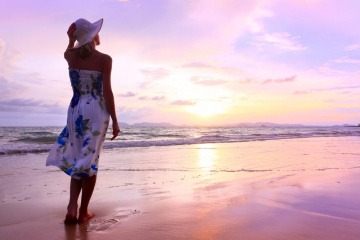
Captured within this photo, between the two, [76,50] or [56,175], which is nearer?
[76,50]

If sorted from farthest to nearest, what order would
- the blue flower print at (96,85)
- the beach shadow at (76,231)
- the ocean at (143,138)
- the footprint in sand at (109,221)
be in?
the ocean at (143,138), the blue flower print at (96,85), the footprint in sand at (109,221), the beach shadow at (76,231)

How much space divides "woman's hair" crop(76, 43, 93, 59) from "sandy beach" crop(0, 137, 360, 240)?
5.03ft

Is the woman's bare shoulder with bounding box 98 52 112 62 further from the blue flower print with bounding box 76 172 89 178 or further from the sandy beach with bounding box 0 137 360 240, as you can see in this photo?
the sandy beach with bounding box 0 137 360 240

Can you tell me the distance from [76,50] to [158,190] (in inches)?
88.5

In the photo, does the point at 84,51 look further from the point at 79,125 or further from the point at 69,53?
the point at 79,125

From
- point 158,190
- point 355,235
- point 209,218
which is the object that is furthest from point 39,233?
point 355,235

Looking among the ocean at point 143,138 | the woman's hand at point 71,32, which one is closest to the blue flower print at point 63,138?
the woman's hand at point 71,32

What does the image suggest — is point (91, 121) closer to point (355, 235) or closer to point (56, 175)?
point (355, 235)

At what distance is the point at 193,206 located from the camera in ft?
12.4

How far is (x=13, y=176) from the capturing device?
6.35 m

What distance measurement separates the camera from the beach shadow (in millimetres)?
2825

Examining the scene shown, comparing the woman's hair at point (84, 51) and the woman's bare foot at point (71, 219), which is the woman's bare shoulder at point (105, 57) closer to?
the woman's hair at point (84, 51)

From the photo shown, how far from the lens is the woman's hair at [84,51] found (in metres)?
3.27

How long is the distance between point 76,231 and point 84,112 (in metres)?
1.04
